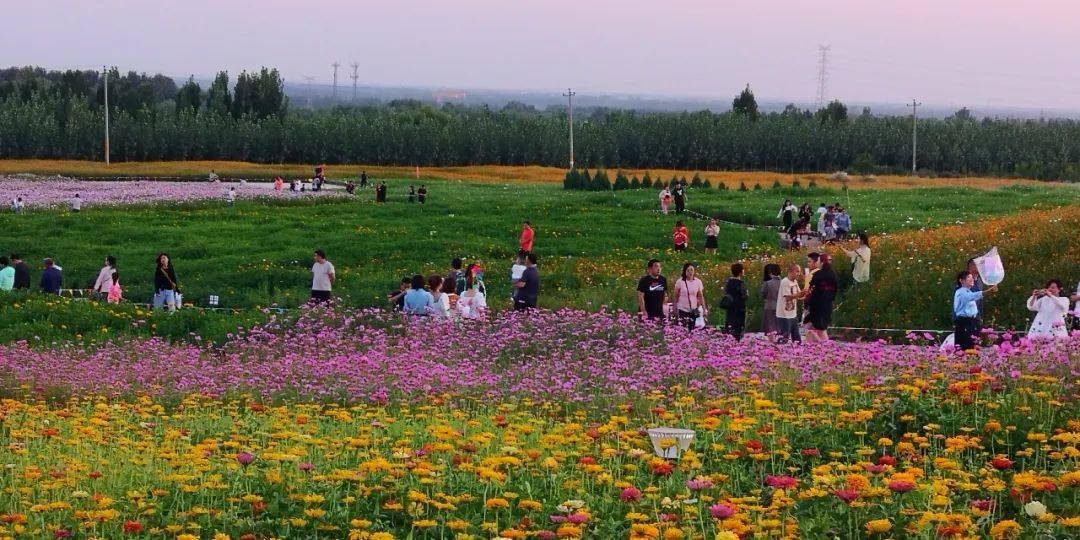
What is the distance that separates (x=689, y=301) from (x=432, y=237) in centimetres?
2163

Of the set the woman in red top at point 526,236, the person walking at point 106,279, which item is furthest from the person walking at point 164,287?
the woman in red top at point 526,236

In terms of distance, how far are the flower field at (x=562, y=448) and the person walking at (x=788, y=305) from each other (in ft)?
7.49

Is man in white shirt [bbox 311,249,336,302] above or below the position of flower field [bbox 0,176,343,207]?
above

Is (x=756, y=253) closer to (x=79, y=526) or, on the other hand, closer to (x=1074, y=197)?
(x=1074, y=197)

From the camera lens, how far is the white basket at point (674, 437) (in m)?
10.3

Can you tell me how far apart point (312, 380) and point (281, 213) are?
116 feet

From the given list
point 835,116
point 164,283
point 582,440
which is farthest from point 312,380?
point 835,116

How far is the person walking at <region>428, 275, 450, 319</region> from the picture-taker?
21406mm

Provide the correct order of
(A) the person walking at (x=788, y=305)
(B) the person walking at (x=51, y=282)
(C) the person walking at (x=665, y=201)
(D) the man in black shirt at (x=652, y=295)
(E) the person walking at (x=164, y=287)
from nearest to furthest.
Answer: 1. (A) the person walking at (x=788, y=305)
2. (D) the man in black shirt at (x=652, y=295)
3. (E) the person walking at (x=164, y=287)
4. (B) the person walking at (x=51, y=282)
5. (C) the person walking at (x=665, y=201)

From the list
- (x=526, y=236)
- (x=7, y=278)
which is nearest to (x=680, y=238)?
(x=526, y=236)

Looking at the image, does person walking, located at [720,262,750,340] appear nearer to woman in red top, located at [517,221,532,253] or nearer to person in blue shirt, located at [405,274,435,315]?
person in blue shirt, located at [405,274,435,315]

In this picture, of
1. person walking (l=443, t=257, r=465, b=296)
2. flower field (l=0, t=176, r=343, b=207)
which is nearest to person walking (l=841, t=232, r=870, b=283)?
person walking (l=443, t=257, r=465, b=296)

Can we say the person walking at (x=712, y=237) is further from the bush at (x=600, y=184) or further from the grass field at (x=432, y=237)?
the bush at (x=600, y=184)

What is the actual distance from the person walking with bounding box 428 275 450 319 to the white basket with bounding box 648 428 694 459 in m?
11.1
